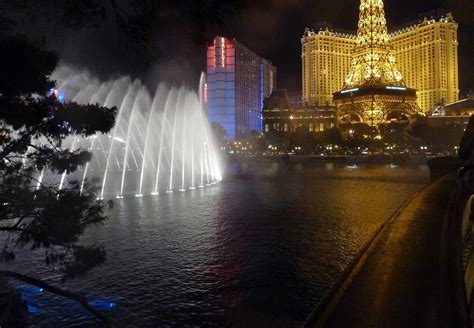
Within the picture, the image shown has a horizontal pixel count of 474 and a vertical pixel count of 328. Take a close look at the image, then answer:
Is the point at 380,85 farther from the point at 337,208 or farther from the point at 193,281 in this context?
the point at 193,281

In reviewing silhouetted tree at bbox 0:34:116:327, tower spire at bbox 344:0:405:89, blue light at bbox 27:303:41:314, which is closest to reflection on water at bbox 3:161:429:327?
blue light at bbox 27:303:41:314

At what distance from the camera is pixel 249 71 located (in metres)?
136

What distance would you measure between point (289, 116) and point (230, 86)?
2819 cm

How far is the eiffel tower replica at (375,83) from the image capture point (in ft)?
332

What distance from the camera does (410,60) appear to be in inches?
5433

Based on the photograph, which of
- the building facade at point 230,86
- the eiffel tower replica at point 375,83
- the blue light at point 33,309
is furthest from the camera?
the building facade at point 230,86

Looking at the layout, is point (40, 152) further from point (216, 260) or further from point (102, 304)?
point (216, 260)

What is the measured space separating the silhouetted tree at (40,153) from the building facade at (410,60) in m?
125

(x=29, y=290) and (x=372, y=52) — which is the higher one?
(x=372, y=52)

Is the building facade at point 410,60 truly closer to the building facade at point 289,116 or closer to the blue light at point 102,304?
the building facade at point 289,116

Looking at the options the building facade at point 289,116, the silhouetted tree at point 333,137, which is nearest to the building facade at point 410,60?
the building facade at point 289,116

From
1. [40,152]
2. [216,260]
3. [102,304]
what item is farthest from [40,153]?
[216,260]

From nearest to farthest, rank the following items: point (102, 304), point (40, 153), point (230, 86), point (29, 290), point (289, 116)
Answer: point (40, 153), point (102, 304), point (29, 290), point (230, 86), point (289, 116)

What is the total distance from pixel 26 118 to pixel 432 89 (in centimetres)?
14212
